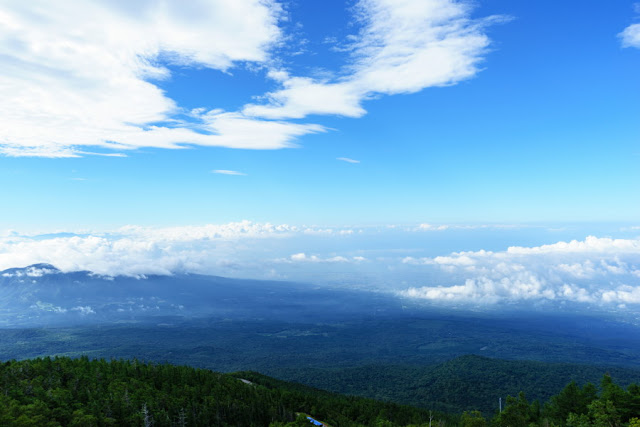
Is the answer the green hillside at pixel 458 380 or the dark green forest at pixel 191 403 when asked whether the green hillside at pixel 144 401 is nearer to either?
the dark green forest at pixel 191 403

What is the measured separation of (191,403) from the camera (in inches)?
2062

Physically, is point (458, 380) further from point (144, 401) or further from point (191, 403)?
point (144, 401)

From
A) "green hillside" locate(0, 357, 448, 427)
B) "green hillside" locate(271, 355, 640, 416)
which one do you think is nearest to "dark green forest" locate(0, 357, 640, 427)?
"green hillside" locate(0, 357, 448, 427)

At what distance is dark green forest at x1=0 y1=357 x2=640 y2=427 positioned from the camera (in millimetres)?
41094

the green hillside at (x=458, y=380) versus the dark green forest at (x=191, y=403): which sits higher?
the dark green forest at (x=191, y=403)

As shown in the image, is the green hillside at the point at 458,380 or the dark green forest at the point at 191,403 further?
the green hillside at the point at 458,380

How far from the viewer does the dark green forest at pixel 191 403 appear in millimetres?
41094

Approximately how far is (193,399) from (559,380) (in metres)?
135

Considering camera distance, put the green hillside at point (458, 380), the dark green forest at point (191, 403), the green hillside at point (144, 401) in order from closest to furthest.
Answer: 1. the dark green forest at point (191, 403)
2. the green hillside at point (144, 401)
3. the green hillside at point (458, 380)

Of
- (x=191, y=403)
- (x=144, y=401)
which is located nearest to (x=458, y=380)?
(x=191, y=403)

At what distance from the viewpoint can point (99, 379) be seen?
60.0 m

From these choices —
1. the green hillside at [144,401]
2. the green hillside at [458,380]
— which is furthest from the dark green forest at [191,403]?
the green hillside at [458,380]

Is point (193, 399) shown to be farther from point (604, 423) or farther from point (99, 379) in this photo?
point (604, 423)

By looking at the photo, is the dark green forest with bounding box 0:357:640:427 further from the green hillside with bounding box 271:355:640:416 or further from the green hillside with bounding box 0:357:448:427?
the green hillside with bounding box 271:355:640:416
